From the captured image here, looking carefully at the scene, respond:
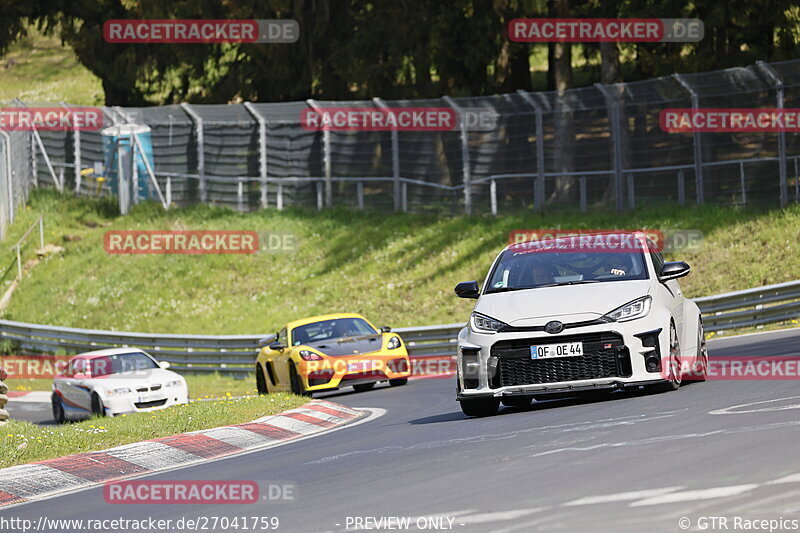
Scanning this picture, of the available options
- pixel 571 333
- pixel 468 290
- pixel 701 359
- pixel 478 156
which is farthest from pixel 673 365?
pixel 478 156

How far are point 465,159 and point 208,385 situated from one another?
988 cm

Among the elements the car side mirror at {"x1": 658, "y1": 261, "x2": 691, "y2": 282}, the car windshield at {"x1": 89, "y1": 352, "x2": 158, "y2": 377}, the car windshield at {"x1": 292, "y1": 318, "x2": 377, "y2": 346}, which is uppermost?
the car side mirror at {"x1": 658, "y1": 261, "x2": 691, "y2": 282}

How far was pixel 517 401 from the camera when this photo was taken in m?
13.7

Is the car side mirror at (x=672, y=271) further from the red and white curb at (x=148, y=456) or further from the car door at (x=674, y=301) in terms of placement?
the red and white curb at (x=148, y=456)

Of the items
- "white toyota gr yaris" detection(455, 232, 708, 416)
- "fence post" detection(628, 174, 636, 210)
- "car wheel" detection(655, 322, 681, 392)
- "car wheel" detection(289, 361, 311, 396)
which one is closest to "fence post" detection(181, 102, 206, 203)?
"fence post" detection(628, 174, 636, 210)

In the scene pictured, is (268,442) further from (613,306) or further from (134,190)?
(134,190)

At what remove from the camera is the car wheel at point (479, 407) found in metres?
13.2

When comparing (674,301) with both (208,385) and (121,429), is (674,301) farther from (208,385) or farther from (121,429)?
(208,385)

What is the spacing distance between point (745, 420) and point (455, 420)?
380cm

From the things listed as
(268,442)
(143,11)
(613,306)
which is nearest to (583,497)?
(613,306)

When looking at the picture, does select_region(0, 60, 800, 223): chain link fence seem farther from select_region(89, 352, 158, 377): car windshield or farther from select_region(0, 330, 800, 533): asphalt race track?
select_region(0, 330, 800, 533): asphalt race track

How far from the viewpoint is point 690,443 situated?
937 cm

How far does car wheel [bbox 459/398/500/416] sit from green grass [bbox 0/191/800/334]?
14864 mm

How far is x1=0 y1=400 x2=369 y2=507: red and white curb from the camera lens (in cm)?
1130
